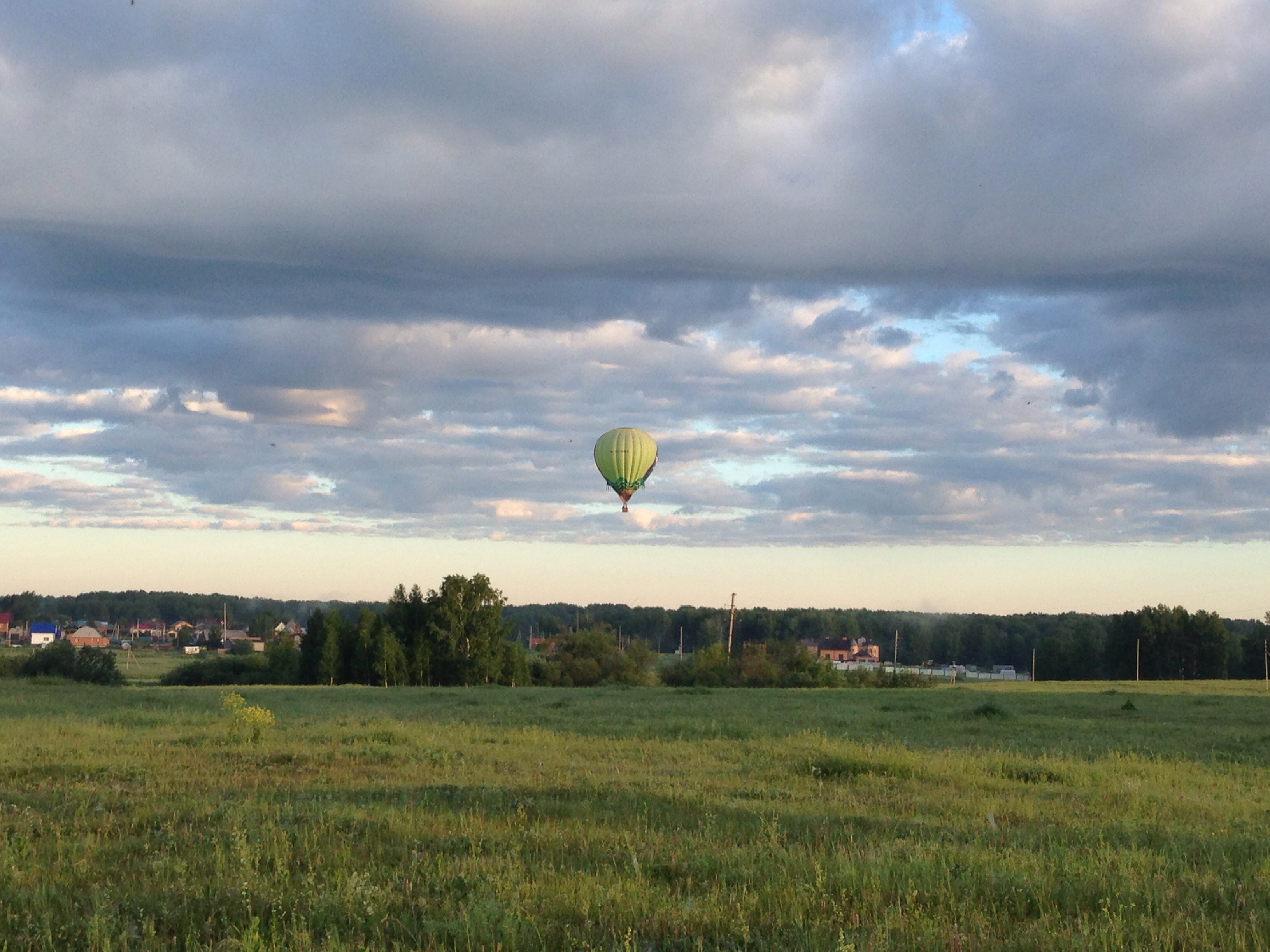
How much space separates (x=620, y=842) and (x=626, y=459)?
1567 inches

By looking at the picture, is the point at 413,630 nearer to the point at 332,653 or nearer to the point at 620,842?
the point at 332,653

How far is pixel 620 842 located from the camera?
9.97 meters

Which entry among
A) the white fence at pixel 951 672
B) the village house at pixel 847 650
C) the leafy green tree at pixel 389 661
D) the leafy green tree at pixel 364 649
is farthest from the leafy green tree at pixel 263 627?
the leafy green tree at pixel 389 661

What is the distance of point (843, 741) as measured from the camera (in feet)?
69.7

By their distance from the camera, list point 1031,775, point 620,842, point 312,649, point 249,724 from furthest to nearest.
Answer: point 312,649 < point 249,724 < point 1031,775 < point 620,842

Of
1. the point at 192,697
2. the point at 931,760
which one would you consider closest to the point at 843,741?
the point at 931,760

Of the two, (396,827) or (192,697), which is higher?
(396,827)

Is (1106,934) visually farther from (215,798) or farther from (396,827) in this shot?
(215,798)

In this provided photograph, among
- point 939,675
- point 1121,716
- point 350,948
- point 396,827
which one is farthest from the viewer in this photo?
point 939,675

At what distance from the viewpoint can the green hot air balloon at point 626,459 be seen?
4959 cm

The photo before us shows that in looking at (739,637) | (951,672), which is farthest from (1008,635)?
(739,637)

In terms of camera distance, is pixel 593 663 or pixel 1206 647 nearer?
pixel 593 663

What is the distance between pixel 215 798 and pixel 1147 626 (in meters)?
115

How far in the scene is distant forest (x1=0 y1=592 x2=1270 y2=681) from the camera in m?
110
